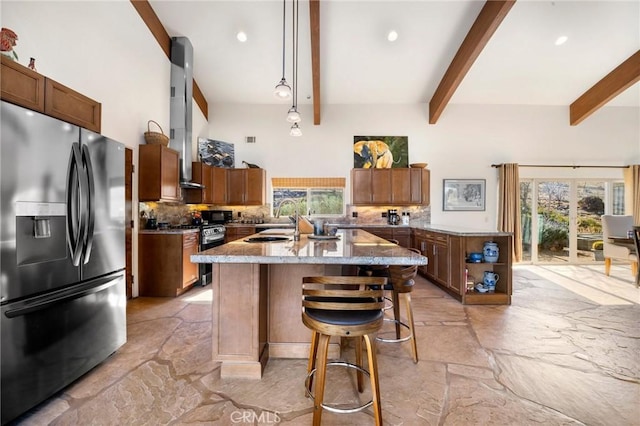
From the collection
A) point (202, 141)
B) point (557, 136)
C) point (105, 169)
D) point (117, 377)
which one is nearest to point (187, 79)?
point (202, 141)

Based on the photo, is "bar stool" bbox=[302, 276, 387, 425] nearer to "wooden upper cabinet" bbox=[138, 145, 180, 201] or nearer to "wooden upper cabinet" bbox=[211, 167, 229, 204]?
"wooden upper cabinet" bbox=[138, 145, 180, 201]

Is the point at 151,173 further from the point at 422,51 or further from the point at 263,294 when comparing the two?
the point at 422,51

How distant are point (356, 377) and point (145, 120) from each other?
434 centimetres

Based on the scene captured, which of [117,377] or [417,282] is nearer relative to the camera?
[117,377]

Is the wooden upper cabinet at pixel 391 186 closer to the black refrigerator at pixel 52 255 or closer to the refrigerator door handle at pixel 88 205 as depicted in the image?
the black refrigerator at pixel 52 255

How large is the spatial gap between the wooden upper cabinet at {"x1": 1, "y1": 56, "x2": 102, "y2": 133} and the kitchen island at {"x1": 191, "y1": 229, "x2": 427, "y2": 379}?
4.65 ft

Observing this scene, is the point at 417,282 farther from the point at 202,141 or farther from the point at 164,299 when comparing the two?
the point at 202,141

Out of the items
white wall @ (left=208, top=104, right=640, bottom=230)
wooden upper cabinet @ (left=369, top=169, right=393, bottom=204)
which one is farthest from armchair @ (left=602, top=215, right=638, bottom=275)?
wooden upper cabinet @ (left=369, top=169, right=393, bottom=204)

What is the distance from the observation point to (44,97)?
1775 mm

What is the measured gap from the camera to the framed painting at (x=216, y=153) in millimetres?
5441

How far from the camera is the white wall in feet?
19.3

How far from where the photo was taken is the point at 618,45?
4.43 meters

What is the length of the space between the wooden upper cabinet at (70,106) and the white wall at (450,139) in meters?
3.78

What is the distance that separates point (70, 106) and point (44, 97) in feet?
0.69
